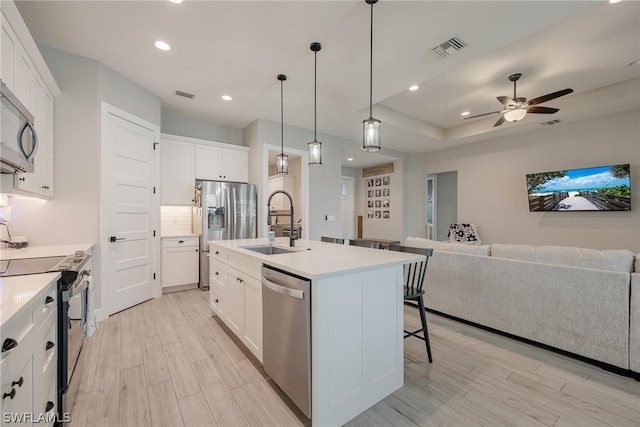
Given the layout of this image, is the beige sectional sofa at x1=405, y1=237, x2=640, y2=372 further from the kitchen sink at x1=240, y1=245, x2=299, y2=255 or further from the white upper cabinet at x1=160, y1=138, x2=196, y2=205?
the white upper cabinet at x1=160, y1=138, x2=196, y2=205

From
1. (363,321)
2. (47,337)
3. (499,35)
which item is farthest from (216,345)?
(499,35)

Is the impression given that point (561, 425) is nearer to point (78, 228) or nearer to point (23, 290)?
point (23, 290)

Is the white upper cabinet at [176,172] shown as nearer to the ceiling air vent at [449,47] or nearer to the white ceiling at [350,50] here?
the white ceiling at [350,50]

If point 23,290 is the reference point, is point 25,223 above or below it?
above

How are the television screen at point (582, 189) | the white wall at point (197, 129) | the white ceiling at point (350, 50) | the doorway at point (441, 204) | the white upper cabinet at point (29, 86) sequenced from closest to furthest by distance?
the white upper cabinet at point (29, 86) < the white ceiling at point (350, 50) < the television screen at point (582, 189) < the white wall at point (197, 129) < the doorway at point (441, 204)

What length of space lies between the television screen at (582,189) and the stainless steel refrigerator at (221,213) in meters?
5.29

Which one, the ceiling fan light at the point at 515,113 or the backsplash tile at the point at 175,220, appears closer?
the ceiling fan light at the point at 515,113

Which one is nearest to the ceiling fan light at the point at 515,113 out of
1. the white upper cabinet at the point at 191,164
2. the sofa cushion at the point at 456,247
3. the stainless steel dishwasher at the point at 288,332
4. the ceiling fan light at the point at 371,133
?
the sofa cushion at the point at 456,247

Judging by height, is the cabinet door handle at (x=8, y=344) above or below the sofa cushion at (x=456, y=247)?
below

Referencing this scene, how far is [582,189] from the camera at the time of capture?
447 centimetres

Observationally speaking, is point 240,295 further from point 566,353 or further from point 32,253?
point 566,353

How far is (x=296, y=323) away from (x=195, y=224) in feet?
11.5

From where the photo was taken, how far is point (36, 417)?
1.11m

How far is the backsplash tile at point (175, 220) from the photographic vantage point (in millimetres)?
4488
